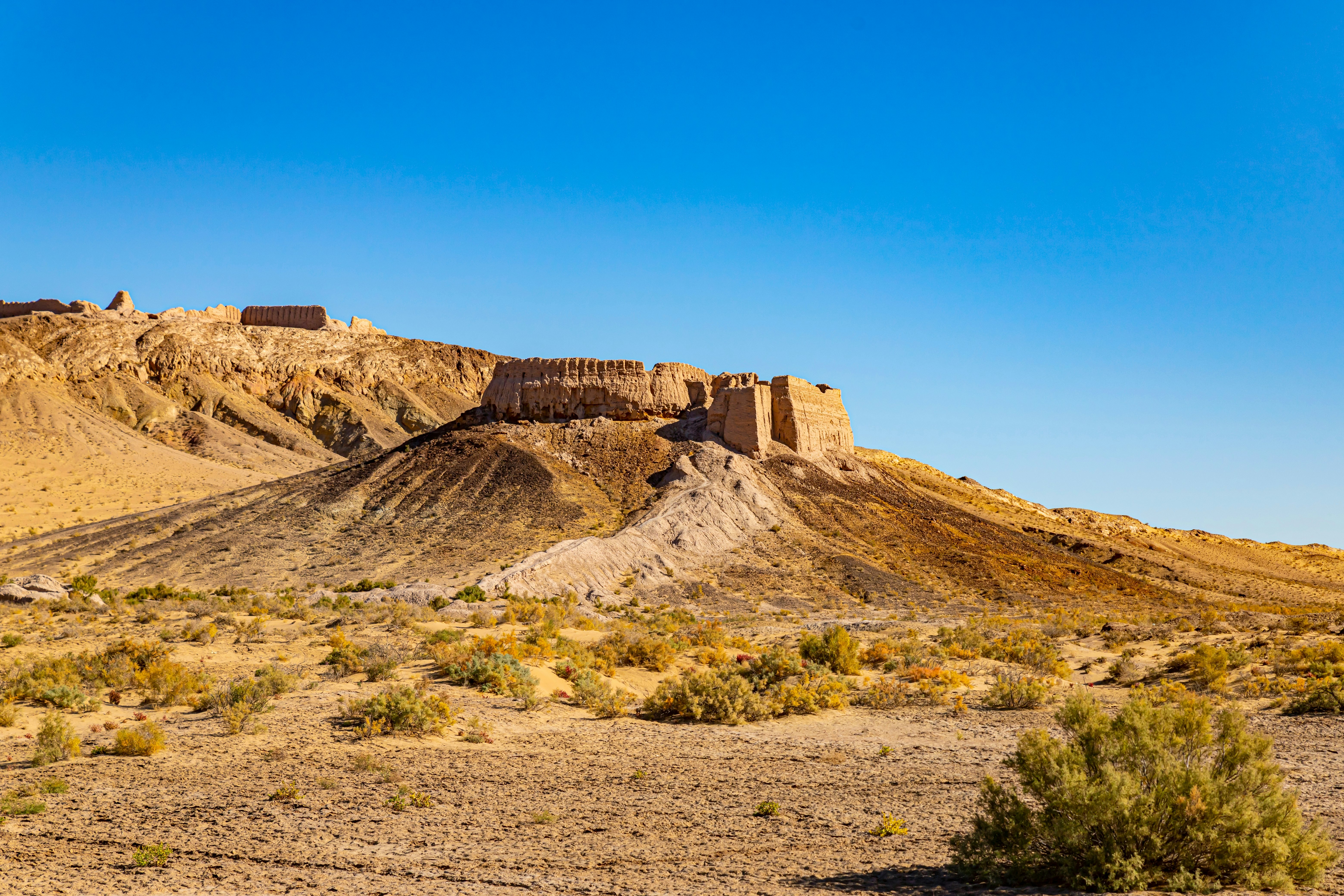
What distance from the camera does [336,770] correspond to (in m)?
12.3

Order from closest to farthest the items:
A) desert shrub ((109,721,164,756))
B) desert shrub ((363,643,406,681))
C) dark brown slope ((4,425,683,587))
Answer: desert shrub ((109,721,164,756))
desert shrub ((363,643,406,681))
dark brown slope ((4,425,683,587))

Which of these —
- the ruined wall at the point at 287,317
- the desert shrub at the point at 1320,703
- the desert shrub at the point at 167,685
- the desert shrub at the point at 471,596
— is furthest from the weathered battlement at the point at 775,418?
the ruined wall at the point at 287,317

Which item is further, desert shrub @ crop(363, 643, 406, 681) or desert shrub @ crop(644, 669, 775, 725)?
desert shrub @ crop(363, 643, 406, 681)

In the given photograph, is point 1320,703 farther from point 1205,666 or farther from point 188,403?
point 188,403

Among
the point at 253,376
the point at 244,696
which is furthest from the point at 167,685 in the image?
the point at 253,376

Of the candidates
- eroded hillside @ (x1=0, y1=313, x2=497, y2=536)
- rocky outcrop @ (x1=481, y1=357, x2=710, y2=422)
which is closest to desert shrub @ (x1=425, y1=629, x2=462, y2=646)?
rocky outcrop @ (x1=481, y1=357, x2=710, y2=422)

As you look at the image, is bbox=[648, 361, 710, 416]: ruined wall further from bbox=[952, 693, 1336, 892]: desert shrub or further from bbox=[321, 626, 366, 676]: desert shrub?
bbox=[952, 693, 1336, 892]: desert shrub

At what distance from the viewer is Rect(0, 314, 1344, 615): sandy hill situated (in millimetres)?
41312

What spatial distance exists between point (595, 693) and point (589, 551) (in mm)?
22774

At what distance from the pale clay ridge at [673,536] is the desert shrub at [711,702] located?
1745 centimetres

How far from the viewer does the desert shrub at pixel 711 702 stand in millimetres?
16234

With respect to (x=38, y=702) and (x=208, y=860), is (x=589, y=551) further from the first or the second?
(x=208, y=860)

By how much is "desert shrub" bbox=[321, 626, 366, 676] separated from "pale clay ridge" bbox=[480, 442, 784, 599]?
13183 mm

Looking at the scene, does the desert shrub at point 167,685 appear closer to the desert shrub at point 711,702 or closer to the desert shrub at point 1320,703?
the desert shrub at point 711,702
